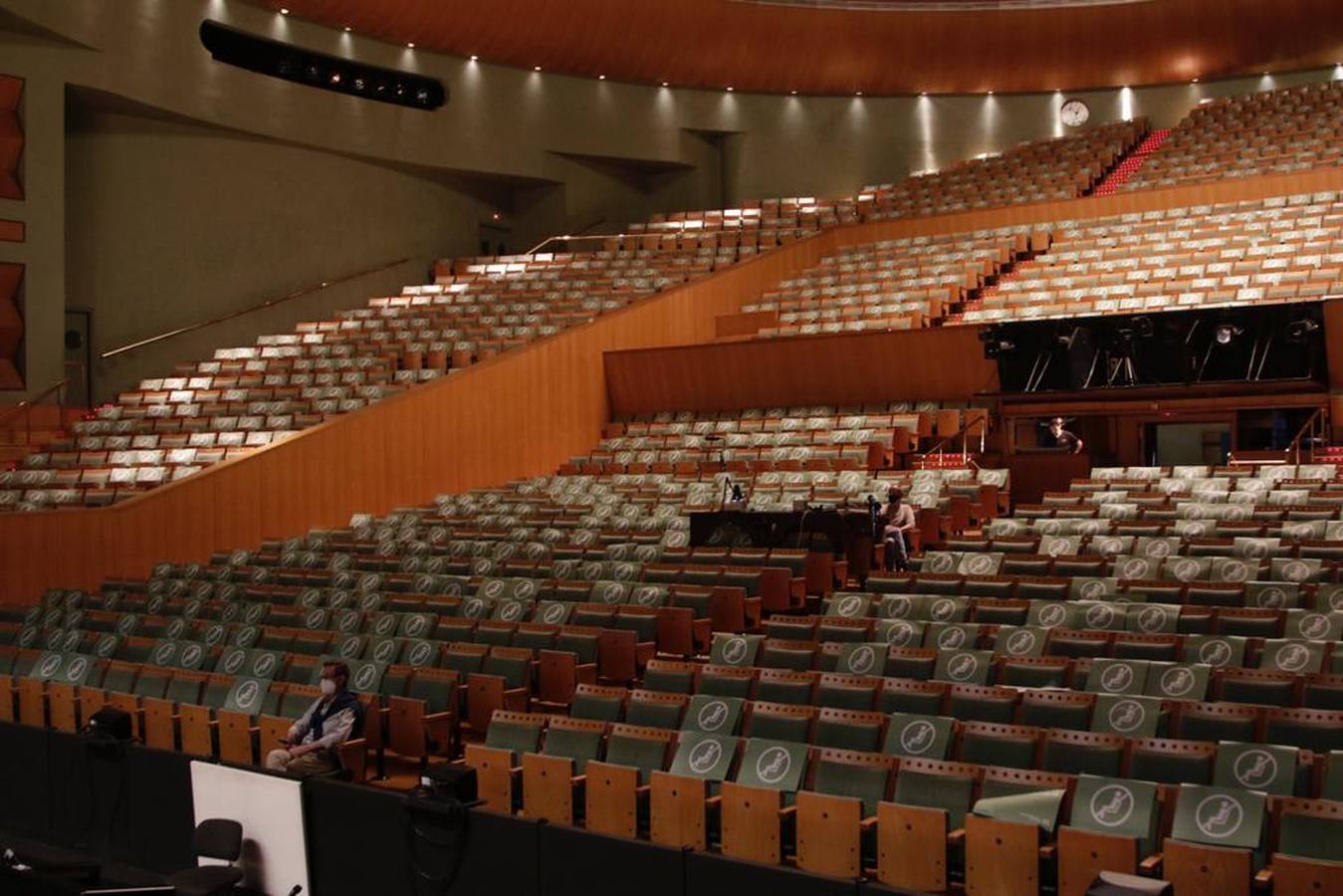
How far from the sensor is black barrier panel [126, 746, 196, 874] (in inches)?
170

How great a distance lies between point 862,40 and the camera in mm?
14844

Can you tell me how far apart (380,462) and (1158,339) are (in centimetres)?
526

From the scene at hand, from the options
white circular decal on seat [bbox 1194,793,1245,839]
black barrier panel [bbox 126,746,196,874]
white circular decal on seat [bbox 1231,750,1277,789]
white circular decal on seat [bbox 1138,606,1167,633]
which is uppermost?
white circular decal on seat [bbox 1138,606,1167,633]

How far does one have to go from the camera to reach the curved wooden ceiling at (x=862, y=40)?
13.7 meters

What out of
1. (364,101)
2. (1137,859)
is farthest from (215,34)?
(1137,859)

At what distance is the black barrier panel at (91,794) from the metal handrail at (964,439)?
600 centimetres

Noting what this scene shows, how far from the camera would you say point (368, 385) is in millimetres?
10305

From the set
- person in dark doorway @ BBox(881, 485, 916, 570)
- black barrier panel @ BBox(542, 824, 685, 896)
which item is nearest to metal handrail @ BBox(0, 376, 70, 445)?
person in dark doorway @ BBox(881, 485, 916, 570)

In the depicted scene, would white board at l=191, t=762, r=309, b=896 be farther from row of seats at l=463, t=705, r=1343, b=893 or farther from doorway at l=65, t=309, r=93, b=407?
doorway at l=65, t=309, r=93, b=407

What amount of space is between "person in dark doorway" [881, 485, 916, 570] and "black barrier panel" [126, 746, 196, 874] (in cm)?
362

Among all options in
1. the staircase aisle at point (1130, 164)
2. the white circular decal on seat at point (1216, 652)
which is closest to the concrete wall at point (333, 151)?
the staircase aisle at point (1130, 164)

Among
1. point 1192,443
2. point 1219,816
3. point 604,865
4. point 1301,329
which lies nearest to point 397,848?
point 604,865

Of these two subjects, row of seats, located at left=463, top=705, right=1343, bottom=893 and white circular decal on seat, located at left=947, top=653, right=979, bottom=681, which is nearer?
row of seats, located at left=463, top=705, right=1343, bottom=893

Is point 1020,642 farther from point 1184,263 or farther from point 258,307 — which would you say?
point 258,307
